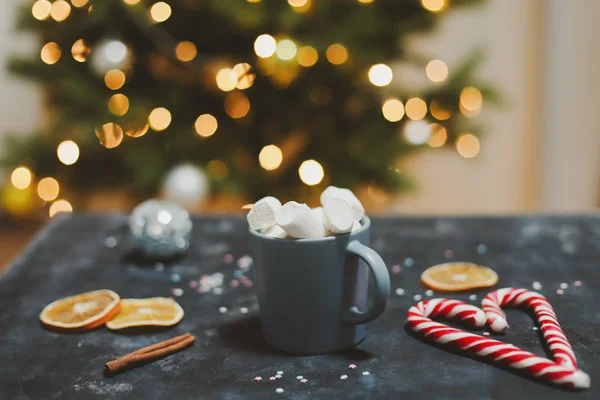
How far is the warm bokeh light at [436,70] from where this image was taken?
199 centimetres

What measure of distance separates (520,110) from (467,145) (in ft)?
2.21

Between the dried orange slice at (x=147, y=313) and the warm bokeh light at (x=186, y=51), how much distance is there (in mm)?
1263

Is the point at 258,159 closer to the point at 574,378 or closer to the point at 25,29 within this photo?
the point at 25,29

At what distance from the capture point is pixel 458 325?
0.66 meters

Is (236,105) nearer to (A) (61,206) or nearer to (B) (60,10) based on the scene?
(B) (60,10)

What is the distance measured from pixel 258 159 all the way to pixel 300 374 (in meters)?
1.42

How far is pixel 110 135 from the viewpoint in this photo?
1.86m

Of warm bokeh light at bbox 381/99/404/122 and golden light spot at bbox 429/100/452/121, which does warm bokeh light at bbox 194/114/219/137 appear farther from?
golden light spot at bbox 429/100/452/121

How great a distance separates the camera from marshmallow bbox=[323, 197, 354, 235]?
1.96 ft

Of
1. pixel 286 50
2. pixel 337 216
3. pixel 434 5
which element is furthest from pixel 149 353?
pixel 434 5

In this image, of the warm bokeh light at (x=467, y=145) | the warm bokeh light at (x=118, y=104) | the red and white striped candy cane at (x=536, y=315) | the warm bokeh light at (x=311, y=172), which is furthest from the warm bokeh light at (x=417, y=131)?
the red and white striped candy cane at (x=536, y=315)

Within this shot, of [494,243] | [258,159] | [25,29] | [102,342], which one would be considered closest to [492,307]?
[494,243]

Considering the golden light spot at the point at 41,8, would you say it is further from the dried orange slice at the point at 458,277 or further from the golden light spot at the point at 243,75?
the dried orange slice at the point at 458,277

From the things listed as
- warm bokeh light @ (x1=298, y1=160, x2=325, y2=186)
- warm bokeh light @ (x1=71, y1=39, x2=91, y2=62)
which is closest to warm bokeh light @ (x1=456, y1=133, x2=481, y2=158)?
warm bokeh light @ (x1=298, y1=160, x2=325, y2=186)
